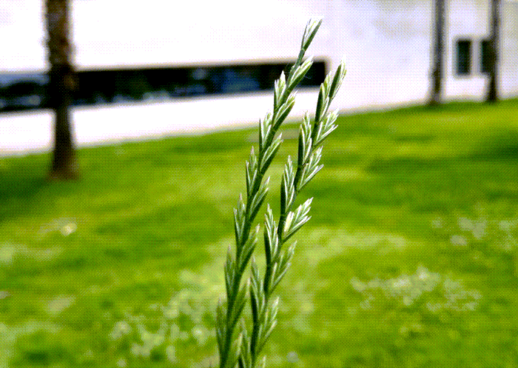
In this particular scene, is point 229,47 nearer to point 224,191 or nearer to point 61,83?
point 61,83

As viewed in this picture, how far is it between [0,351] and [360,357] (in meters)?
3.00

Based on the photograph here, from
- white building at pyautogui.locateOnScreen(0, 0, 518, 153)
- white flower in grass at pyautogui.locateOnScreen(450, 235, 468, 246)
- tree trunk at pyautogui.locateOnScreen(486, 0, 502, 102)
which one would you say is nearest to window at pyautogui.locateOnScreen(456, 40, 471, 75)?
white building at pyautogui.locateOnScreen(0, 0, 518, 153)

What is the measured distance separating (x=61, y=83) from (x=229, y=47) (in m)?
9.99

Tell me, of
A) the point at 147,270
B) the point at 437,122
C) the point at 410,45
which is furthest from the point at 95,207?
the point at 410,45

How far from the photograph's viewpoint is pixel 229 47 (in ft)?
69.6

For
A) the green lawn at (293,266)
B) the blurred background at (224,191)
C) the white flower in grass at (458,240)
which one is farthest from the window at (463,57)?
the white flower in grass at (458,240)

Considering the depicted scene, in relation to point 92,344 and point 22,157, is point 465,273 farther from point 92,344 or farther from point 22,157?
point 22,157

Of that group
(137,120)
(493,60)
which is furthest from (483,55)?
(137,120)

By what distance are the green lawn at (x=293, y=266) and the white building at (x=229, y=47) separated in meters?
4.91

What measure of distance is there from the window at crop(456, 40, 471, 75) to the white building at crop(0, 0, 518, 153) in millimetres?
49

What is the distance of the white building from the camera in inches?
687

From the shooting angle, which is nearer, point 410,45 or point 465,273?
point 465,273

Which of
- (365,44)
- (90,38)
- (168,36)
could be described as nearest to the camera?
(90,38)

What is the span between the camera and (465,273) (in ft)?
21.5
